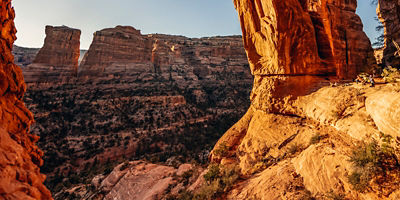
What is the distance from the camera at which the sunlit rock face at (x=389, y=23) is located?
1708 centimetres

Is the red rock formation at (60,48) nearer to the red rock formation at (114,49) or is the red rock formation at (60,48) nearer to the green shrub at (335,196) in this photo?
the red rock formation at (114,49)

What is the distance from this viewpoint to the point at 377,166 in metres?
4.44

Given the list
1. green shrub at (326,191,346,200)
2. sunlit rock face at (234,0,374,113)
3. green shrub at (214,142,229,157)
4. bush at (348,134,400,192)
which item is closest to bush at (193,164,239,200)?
green shrub at (214,142,229,157)

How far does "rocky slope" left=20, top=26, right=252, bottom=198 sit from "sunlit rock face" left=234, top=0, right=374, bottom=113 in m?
8.79

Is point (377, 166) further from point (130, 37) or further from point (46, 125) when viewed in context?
point (130, 37)

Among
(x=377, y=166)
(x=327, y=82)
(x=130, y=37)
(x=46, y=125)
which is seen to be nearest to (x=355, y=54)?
(x=327, y=82)

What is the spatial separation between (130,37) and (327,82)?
5169 cm

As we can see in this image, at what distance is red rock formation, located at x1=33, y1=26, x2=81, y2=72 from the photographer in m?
42.9

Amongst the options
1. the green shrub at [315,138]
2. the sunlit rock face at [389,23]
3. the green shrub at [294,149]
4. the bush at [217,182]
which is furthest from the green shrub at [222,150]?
the sunlit rock face at [389,23]

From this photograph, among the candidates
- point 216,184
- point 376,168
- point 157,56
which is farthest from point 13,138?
point 157,56

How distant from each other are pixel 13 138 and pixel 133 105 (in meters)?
33.4

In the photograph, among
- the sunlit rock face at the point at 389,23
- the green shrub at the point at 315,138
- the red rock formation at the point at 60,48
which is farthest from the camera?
the red rock formation at the point at 60,48

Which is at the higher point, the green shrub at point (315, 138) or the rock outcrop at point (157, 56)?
the rock outcrop at point (157, 56)

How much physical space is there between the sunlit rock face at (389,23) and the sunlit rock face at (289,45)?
8933mm
